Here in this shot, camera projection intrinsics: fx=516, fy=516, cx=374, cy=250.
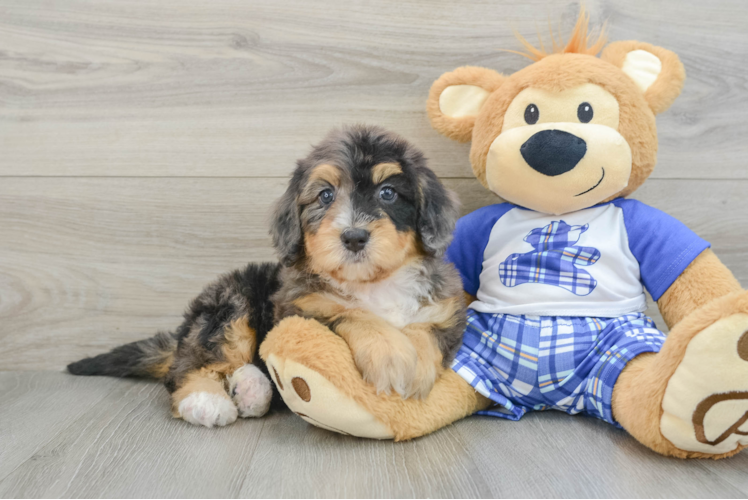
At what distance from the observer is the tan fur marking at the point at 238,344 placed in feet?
6.63

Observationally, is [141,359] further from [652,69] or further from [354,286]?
[652,69]

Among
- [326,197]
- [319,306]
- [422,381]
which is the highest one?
[326,197]

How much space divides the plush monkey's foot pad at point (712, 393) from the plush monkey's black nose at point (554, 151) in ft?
2.32

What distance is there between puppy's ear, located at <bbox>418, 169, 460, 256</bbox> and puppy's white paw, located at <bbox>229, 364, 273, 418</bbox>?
0.82m

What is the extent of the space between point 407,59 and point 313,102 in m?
0.49

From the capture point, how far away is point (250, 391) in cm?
194

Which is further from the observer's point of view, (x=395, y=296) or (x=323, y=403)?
(x=395, y=296)

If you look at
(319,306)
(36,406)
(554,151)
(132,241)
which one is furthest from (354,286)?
(36,406)

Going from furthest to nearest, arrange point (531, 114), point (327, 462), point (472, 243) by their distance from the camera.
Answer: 1. point (472, 243)
2. point (531, 114)
3. point (327, 462)

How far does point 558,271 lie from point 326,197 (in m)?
0.90

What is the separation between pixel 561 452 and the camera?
5.15 feet

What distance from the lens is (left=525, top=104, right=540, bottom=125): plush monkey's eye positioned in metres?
1.89

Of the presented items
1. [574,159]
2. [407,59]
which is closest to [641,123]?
[574,159]

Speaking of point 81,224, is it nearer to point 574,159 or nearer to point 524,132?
point 524,132
